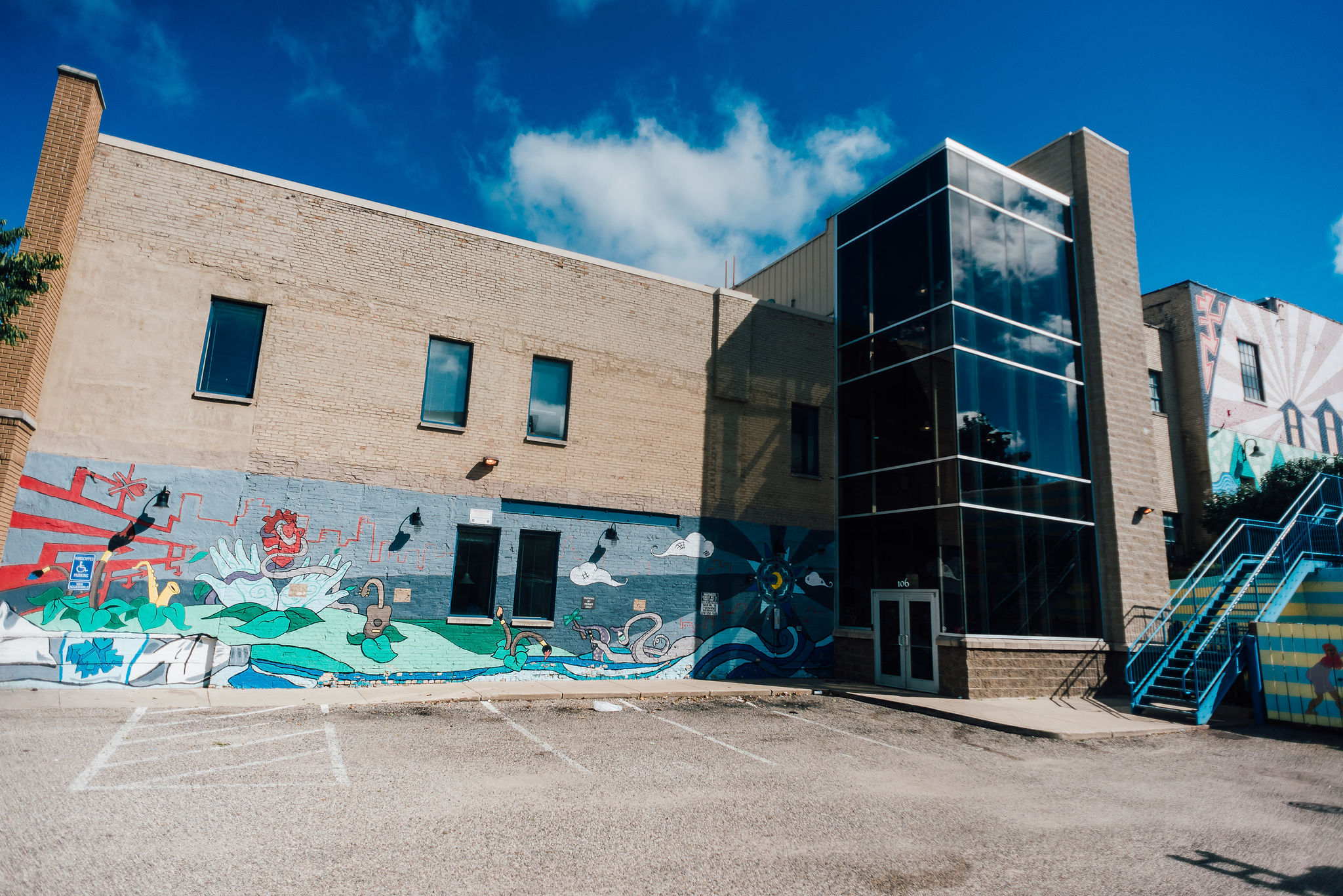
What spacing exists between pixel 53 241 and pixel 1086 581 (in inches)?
793

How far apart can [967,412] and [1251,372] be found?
16071 millimetres

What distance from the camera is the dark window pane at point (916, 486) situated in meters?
15.7

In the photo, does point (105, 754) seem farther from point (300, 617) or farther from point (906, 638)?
point (906, 638)

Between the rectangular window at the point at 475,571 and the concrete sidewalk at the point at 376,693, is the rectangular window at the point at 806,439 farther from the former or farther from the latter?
the rectangular window at the point at 475,571

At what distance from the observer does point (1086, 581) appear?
16844 mm

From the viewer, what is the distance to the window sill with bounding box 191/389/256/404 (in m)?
13.5

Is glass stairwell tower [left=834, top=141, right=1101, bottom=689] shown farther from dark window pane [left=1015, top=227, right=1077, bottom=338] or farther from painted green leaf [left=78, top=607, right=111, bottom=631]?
painted green leaf [left=78, top=607, right=111, bottom=631]

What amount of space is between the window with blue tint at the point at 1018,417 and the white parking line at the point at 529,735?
994 centimetres

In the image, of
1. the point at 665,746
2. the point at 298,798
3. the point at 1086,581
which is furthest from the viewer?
the point at 1086,581

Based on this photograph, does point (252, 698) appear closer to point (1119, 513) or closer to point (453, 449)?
point (453, 449)

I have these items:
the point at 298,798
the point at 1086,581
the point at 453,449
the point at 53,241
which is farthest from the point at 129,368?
the point at 1086,581

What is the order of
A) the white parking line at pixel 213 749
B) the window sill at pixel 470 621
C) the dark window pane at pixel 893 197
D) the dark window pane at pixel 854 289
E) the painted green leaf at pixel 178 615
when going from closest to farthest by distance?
the white parking line at pixel 213 749
the painted green leaf at pixel 178 615
the window sill at pixel 470 621
the dark window pane at pixel 893 197
the dark window pane at pixel 854 289

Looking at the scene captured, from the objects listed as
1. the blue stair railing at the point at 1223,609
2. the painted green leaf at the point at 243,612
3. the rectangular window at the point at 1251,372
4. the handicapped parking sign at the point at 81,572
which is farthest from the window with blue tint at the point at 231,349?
the rectangular window at the point at 1251,372

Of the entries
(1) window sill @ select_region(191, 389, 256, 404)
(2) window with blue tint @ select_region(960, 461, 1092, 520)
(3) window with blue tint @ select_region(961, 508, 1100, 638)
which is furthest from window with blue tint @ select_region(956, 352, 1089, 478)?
(1) window sill @ select_region(191, 389, 256, 404)
